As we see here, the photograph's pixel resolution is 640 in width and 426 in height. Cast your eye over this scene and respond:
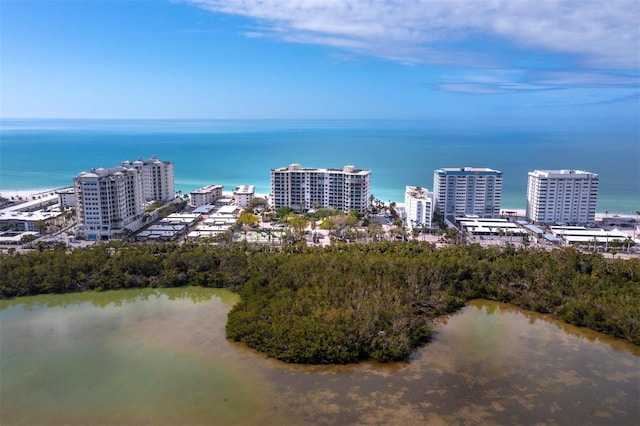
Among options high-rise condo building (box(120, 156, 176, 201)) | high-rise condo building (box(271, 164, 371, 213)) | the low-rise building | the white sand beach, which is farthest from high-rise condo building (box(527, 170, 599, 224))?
the white sand beach

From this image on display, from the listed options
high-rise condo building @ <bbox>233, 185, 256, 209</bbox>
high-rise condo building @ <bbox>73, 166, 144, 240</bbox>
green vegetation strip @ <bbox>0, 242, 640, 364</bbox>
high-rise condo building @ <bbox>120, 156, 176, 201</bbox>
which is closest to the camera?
green vegetation strip @ <bbox>0, 242, 640, 364</bbox>

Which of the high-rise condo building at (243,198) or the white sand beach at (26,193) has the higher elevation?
the high-rise condo building at (243,198)

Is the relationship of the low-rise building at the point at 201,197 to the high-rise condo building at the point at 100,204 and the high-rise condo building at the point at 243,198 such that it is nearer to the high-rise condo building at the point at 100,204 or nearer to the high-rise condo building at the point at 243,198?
the high-rise condo building at the point at 243,198

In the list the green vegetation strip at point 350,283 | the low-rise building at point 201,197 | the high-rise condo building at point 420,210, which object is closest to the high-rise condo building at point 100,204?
the green vegetation strip at point 350,283

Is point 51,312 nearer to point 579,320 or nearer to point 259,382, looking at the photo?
point 259,382

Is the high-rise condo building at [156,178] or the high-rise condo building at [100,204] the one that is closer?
the high-rise condo building at [100,204]

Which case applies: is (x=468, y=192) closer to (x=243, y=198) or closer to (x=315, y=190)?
(x=315, y=190)

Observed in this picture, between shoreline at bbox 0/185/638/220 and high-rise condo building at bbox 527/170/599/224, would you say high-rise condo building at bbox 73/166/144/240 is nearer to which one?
shoreline at bbox 0/185/638/220
